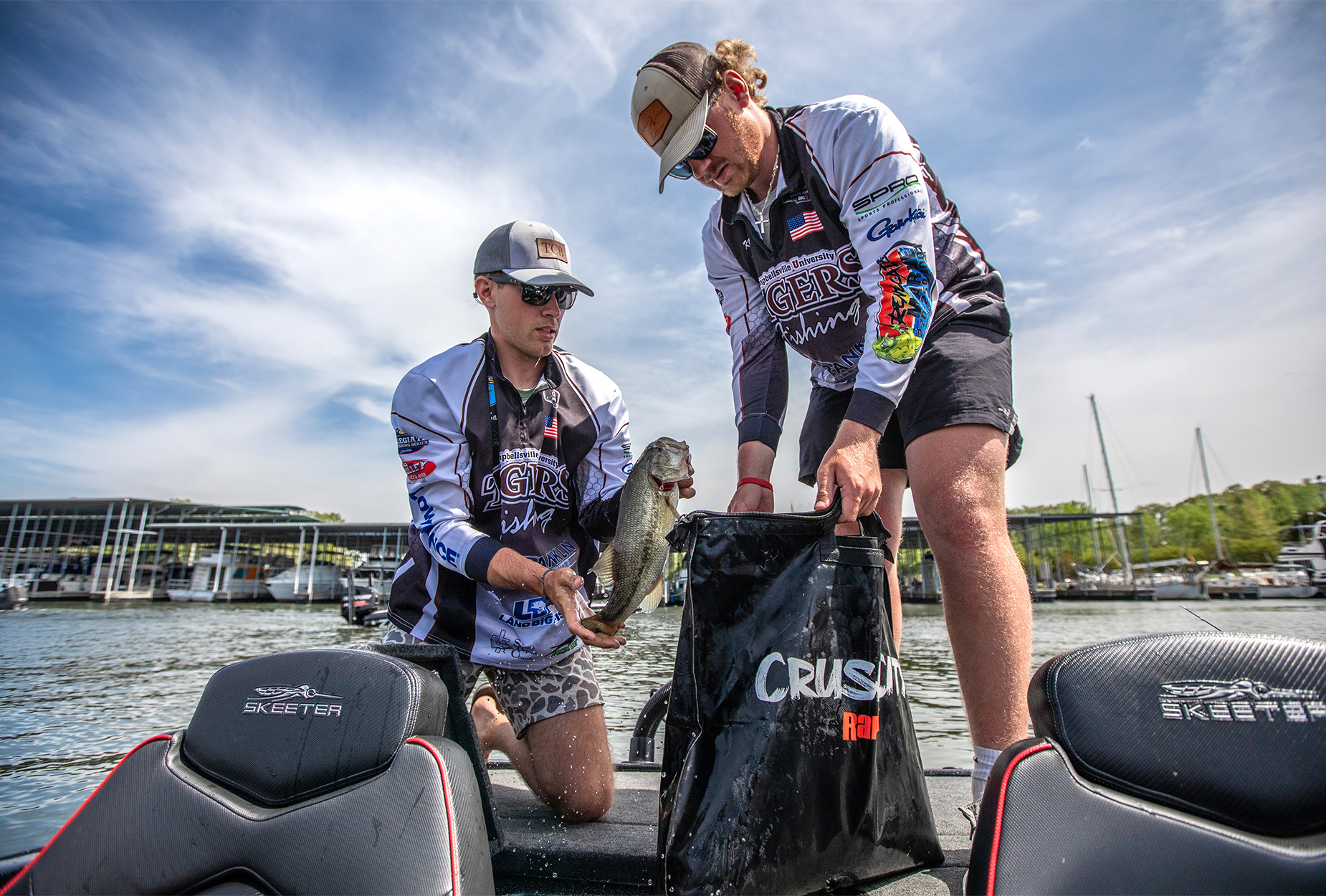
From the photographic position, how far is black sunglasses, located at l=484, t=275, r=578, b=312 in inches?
118

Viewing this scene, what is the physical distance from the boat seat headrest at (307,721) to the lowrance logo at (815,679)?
0.75 metres

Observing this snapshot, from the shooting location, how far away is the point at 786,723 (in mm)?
1552

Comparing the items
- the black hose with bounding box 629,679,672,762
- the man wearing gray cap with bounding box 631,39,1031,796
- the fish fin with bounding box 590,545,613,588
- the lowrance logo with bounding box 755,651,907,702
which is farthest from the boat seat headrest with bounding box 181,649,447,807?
the black hose with bounding box 629,679,672,762

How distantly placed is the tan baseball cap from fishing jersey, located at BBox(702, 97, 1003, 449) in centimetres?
36

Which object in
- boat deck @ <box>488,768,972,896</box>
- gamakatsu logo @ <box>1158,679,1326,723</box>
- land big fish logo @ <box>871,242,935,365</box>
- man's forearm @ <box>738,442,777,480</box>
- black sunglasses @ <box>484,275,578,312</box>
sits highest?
black sunglasses @ <box>484,275,578,312</box>

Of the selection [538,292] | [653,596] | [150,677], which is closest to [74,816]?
[653,596]

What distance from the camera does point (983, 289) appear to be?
2.34 m

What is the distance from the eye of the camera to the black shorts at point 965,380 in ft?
6.88

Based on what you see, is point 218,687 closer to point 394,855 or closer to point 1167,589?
point 394,855

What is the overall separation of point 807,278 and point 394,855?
7.32 ft

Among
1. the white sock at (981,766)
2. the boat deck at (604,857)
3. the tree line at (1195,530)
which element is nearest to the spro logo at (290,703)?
the boat deck at (604,857)

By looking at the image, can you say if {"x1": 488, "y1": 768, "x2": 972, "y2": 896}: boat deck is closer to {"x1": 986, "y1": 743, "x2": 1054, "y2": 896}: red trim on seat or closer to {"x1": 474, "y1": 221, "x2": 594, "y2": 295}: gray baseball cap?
{"x1": 986, "y1": 743, "x2": 1054, "y2": 896}: red trim on seat

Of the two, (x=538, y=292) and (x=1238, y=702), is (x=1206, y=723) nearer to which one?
(x=1238, y=702)

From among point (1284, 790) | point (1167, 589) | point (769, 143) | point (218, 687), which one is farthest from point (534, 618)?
point (1167, 589)
